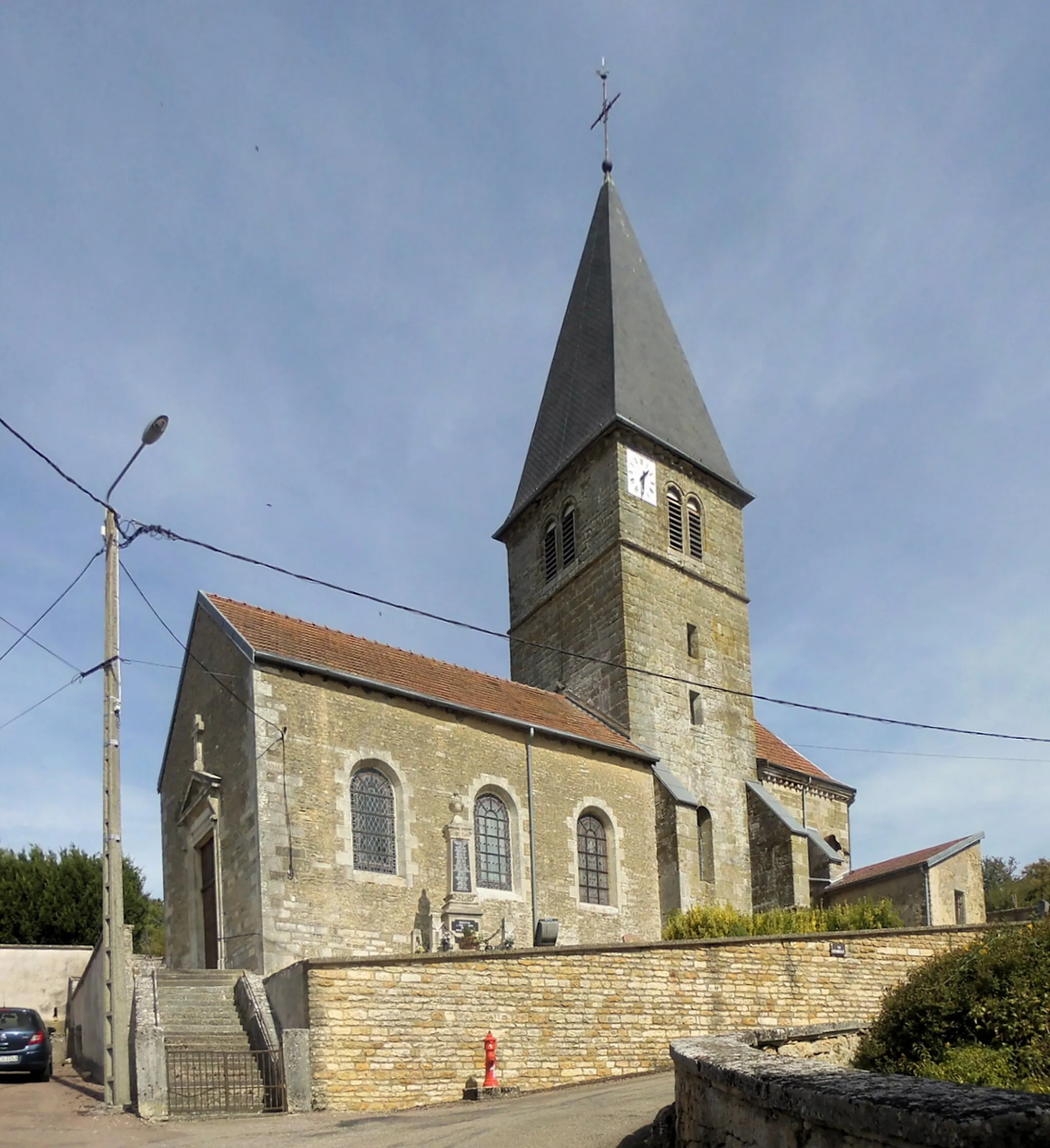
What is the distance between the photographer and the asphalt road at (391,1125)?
10016mm

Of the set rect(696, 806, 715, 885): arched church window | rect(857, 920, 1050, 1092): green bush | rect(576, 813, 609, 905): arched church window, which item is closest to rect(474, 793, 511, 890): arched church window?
rect(576, 813, 609, 905): arched church window

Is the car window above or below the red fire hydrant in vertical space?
above

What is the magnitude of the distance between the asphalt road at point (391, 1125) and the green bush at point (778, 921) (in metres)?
5.69

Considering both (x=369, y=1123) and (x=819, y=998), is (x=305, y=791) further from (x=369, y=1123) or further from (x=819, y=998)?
(x=819, y=998)

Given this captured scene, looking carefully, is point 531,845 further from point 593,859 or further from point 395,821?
point 395,821

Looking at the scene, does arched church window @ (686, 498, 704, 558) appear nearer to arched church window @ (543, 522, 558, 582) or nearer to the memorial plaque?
arched church window @ (543, 522, 558, 582)

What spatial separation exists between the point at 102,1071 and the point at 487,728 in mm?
8247

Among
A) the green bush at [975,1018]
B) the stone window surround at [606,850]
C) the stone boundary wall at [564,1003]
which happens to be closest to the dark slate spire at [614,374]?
the stone window surround at [606,850]

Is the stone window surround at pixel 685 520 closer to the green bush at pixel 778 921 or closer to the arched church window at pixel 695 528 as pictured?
the arched church window at pixel 695 528

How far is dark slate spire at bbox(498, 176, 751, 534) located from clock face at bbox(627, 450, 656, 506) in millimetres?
595

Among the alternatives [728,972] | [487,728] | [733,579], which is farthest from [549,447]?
[728,972]

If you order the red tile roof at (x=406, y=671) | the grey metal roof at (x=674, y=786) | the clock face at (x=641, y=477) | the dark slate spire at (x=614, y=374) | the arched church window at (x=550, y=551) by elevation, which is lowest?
the grey metal roof at (x=674, y=786)

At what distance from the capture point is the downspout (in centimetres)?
2059

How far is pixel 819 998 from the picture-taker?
17438 mm
